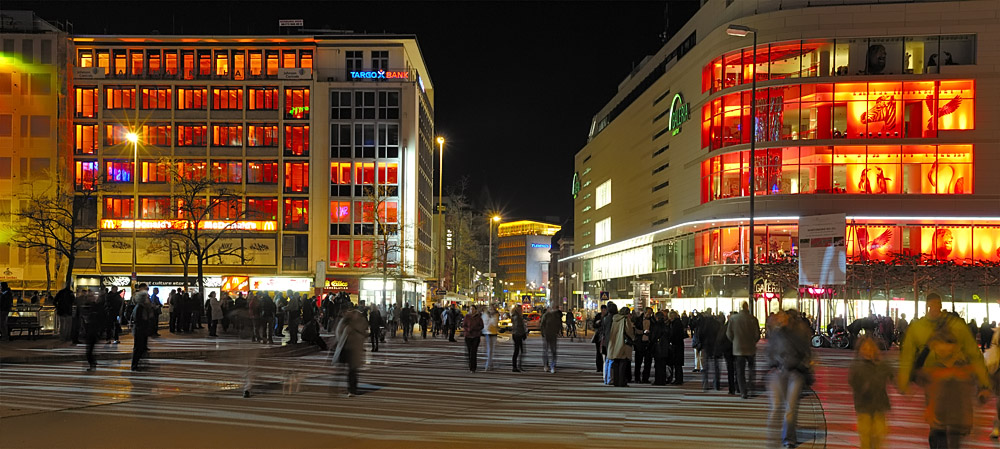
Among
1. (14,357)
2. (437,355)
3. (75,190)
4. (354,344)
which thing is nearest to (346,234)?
(75,190)

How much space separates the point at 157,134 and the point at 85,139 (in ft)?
19.4

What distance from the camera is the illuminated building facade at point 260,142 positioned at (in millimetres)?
79875

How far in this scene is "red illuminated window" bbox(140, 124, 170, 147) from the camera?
80250 millimetres

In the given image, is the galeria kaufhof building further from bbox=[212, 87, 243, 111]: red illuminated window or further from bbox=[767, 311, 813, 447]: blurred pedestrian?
bbox=[767, 311, 813, 447]: blurred pedestrian

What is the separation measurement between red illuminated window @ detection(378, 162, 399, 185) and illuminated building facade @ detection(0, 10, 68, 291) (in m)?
26.0

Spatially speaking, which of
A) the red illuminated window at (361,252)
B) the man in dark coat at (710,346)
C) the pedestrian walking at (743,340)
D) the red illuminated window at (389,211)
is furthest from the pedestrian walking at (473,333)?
the red illuminated window at (361,252)

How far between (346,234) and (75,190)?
71.8ft

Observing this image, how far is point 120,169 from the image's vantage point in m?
80.2

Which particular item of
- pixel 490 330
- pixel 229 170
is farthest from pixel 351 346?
pixel 229 170

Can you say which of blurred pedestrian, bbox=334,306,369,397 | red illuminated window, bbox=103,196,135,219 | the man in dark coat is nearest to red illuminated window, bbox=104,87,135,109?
red illuminated window, bbox=103,196,135,219

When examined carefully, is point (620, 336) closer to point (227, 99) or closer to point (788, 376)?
point (788, 376)

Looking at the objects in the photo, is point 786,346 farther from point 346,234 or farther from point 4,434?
point 346,234

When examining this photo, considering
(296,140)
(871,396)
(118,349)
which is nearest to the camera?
(871,396)

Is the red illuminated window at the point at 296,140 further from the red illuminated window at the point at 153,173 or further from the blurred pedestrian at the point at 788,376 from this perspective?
the blurred pedestrian at the point at 788,376
